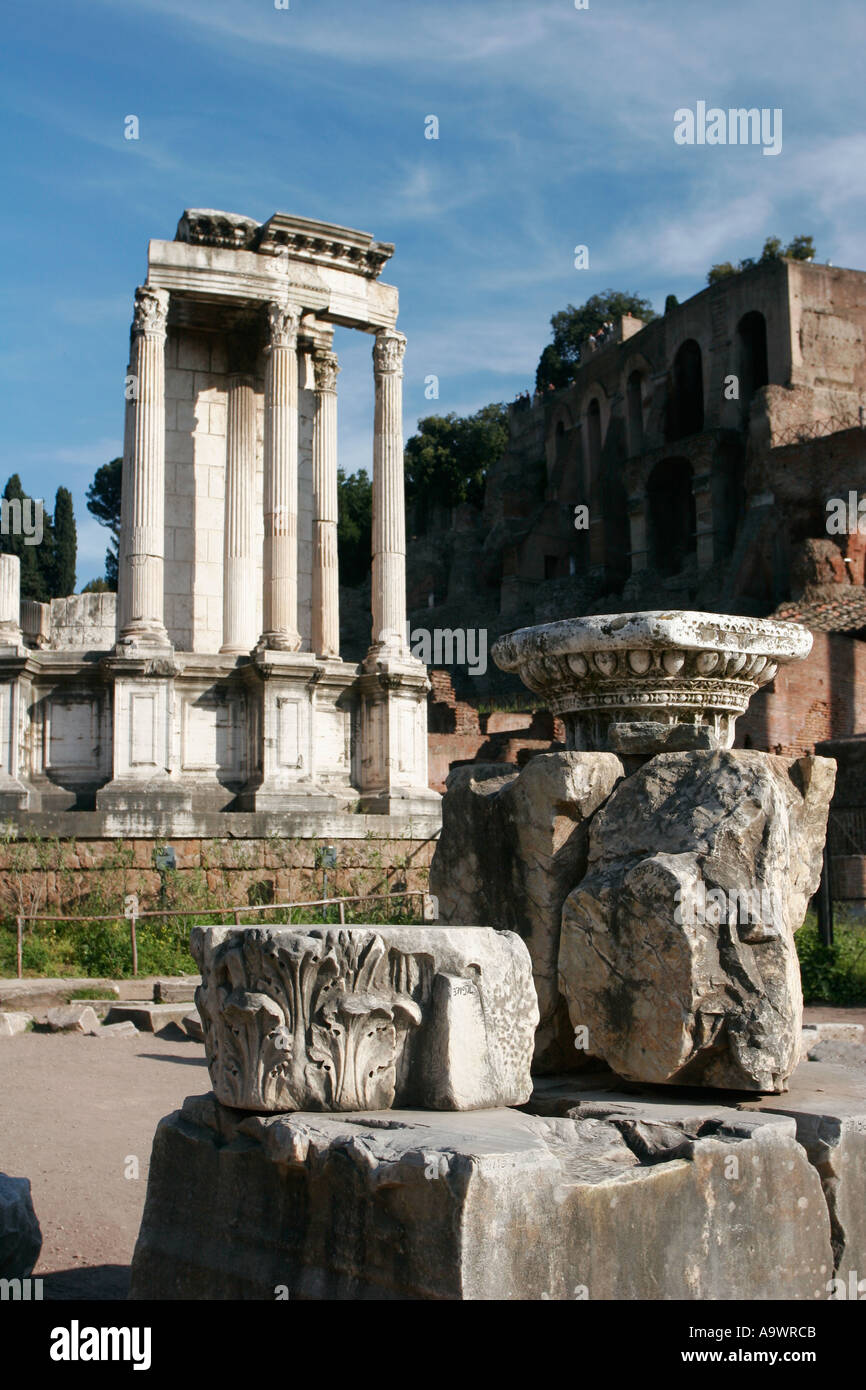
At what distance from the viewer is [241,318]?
1734 cm

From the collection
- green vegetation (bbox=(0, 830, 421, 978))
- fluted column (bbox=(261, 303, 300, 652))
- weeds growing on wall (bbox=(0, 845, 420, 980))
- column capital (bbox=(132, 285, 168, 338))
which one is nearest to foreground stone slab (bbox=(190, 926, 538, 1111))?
weeds growing on wall (bbox=(0, 845, 420, 980))

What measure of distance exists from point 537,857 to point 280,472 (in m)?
12.4

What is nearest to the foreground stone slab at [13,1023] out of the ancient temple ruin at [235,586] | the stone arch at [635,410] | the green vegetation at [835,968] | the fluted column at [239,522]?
the ancient temple ruin at [235,586]

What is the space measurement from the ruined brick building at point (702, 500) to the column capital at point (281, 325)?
14.0m

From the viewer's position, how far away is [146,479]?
16.0m

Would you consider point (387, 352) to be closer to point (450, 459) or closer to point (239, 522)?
point (239, 522)

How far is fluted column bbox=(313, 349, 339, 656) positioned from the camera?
18062mm

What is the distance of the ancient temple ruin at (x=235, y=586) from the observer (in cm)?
1523

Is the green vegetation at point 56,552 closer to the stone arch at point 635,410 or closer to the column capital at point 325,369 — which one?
the stone arch at point 635,410

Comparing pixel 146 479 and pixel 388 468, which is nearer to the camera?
pixel 146 479

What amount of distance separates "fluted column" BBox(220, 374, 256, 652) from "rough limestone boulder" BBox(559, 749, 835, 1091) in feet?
41.6

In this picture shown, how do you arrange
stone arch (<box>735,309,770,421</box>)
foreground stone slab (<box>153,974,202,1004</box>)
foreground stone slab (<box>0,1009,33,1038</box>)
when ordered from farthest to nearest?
stone arch (<box>735,309,770,421</box>), foreground stone slab (<box>153,974,202,1004</box>), foreground stone slab (<box>0,1009,33,1038</box>)

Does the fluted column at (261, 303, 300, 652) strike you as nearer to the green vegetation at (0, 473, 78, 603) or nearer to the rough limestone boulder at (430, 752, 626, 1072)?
the rough limestone boulder at (430, 752, 626, 1072)

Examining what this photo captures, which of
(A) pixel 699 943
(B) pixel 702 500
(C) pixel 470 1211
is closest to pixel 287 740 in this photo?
(A) pixel 699 943
